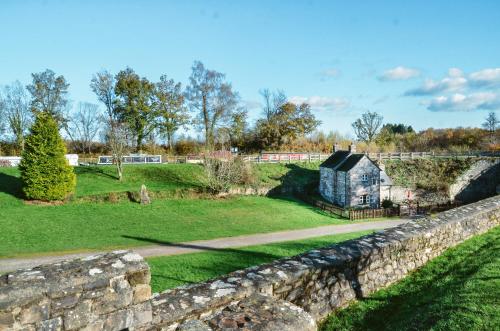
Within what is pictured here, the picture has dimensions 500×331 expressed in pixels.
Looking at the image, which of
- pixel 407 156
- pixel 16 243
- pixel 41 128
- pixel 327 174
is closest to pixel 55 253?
pixel 16 243

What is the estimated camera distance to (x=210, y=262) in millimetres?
15086

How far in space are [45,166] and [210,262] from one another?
18.2m

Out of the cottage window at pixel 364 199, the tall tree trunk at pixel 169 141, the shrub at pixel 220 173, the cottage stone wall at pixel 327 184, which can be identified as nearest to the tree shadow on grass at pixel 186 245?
the shrub at pixel 220 173

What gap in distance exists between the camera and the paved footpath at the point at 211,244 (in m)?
15.7

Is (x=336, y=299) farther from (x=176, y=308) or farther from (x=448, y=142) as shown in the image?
(x=448, y=142)

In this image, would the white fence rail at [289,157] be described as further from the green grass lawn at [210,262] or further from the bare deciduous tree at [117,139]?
the green grass lawn at [210,262]

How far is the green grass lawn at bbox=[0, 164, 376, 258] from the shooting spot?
62.8 feet

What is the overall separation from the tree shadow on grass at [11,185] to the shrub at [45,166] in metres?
1.03

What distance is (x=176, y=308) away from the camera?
4332 mm

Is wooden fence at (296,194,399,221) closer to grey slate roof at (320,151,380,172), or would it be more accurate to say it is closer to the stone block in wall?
grey slate roof at (320,151,380,172)

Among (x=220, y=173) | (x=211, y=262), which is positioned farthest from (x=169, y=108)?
(x=211, y=262)

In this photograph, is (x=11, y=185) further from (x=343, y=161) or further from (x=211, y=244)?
(x=343, y=161)

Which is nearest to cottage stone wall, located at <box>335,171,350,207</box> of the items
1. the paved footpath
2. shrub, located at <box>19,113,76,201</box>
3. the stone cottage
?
the stone cottage

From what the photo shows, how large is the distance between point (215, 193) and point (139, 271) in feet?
Answer: 92.7
